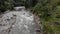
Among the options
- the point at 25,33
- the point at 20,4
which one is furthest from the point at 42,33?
the point at 20,4

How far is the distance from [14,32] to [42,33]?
6.35 feet

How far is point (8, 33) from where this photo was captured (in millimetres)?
9305

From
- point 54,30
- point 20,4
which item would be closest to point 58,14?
point 54,30

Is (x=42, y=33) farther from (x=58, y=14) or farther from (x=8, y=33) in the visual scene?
(x=8, y=33)

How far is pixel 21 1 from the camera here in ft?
145

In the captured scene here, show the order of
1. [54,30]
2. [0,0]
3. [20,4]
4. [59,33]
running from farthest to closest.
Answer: [20,4], [0,0], [54,30], [59,33]

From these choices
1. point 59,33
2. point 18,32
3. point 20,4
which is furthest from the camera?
point 20,4

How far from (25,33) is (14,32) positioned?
2.72 ft

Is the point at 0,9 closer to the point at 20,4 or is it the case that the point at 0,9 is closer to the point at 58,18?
the point at 58,18

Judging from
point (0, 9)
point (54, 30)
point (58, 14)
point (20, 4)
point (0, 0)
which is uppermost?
point (58, 14)

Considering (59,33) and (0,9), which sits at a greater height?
(59,33)

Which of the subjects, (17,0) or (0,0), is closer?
(0,0)

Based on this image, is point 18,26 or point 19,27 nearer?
point 19,27

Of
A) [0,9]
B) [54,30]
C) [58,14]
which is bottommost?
[0,9]
